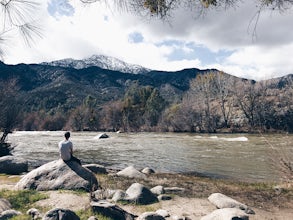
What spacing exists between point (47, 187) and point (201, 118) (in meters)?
71.4

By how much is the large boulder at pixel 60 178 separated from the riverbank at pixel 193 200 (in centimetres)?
59

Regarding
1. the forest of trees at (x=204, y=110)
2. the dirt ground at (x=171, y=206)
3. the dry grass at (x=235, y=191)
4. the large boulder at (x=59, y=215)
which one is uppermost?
the forest of trees at (x=204, y=110)

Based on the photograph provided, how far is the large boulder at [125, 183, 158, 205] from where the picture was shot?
32.8ft

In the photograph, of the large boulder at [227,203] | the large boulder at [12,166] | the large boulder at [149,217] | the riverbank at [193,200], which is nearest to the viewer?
the large boulder at [149,217]

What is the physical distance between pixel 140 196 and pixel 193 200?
2.14 metres

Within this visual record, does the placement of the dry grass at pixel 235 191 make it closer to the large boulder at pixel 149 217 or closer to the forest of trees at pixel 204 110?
the large boulder at pixel 149 217

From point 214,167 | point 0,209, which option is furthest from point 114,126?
point 0,209

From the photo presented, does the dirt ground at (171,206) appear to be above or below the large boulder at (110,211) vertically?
below

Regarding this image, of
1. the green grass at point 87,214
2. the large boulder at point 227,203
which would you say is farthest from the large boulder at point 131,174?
the green grass at point 87,214

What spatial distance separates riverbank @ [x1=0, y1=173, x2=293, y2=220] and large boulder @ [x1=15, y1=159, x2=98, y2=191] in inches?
23.2

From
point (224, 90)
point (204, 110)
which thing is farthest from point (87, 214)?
point (224, 90)

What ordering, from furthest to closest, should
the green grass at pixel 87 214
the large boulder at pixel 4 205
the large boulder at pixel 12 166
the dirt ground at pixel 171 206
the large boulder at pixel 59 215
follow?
the large boulder at pixel 12 166, the dirt ground at pixel 171 206, the large boulder at pixel 4 205, the green grass at pixel 87 214, the large boulder at pixel 59 215

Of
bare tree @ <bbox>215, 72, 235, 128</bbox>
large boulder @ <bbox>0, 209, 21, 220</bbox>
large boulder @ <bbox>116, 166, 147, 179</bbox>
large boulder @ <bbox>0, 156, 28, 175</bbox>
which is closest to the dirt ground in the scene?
large boulder @ <bbox>0, 209, 21, 220</bbox>

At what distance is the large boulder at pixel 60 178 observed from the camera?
11.1 meters
